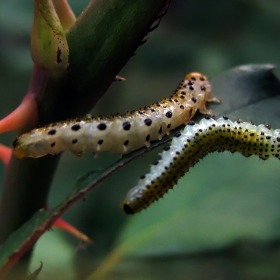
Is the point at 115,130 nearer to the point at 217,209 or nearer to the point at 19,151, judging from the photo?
the point at 19,151

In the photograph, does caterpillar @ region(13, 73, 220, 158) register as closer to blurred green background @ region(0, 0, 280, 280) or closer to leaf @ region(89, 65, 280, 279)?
leaf @ region(89, 65, 280, 279)

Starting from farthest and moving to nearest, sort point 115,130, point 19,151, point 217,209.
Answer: point 217,209 < point 115,130 < point 19,151

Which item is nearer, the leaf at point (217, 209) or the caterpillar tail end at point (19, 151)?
the caterpillar tail end at point (19, 151)

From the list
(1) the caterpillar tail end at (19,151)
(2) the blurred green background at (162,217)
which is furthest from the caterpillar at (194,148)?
(1) the caterpillar tail end at (19,151)

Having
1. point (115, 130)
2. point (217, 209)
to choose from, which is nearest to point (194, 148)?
point (115, 130)

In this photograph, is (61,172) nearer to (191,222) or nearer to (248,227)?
(191,222)

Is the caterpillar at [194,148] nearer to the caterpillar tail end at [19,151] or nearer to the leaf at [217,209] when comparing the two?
the leaf at [217,209]
